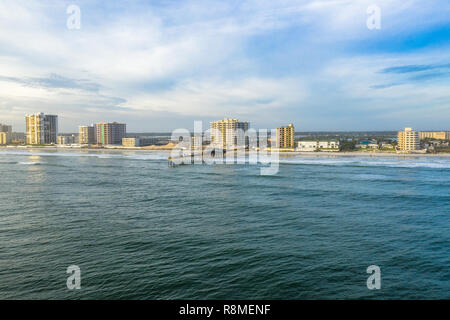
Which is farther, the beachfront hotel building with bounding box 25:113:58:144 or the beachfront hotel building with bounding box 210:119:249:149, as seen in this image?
the beachfront hotel building with bounding box 25:113:58:144

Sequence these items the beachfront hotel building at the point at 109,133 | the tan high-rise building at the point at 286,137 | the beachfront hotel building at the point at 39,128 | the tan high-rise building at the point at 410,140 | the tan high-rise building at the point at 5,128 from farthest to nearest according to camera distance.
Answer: the tan high-rise building at the point at 5,128 < the beachfront hotel building at the point at 109,133 < the beachfront hotel building at the point at 39,128 < the tan high-rise building at the point at 286,137 < the tan high-rise building at the point at 410,140

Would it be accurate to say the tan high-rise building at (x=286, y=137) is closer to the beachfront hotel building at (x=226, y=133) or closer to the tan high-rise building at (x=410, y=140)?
the beachfront hotel building at (x=226, y=133)

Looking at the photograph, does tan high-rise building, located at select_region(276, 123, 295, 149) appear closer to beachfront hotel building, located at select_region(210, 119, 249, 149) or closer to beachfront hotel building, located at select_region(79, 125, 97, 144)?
beachfront hotel building, located at select_region(210, 119, 249, 149)

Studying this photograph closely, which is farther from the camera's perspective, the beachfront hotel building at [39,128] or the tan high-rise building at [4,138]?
the tan high-rise building at [4,138]

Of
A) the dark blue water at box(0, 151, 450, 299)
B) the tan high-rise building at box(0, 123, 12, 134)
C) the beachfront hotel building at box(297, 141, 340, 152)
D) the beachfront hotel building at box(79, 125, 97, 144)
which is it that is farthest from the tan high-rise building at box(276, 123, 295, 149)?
the tan high-rise building at box(0, 123, 12, 134)

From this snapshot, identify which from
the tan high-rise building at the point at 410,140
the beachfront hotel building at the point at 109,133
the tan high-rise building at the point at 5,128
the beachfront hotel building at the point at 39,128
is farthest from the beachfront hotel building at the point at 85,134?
the tan high-rise building at the point at 410,140

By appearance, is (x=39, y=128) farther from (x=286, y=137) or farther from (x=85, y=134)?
(x=286, y=137)
